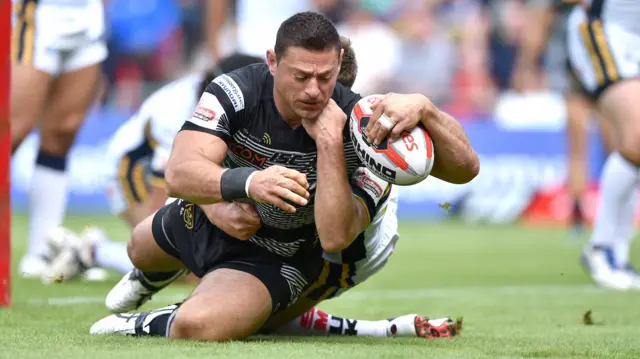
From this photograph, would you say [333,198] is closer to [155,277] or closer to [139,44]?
[155,277]

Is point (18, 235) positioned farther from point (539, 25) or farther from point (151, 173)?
point (539, 25)

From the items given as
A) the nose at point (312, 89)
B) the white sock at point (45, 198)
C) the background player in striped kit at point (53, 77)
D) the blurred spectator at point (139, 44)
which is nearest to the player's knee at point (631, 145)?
the nose at point (312, 89)

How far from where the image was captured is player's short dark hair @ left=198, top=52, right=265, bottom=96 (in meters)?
6.81

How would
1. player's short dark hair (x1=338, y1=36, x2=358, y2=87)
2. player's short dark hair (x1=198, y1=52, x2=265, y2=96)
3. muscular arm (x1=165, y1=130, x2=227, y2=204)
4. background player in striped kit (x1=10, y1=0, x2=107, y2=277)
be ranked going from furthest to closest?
background player in striped kit (x1=10, y1=0, x2=107, y2=277), player's short dark hair (x1=198, y1=52, x2=265, y2=96), player's short dark hair (x1=338, y1=36, x2=358, y2=87), muscular arm (x1=165, y1=130, x2=227, y2=204)

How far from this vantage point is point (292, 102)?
4602 millimetres

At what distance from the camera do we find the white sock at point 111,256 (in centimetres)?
762

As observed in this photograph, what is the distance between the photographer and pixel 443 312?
250 inches

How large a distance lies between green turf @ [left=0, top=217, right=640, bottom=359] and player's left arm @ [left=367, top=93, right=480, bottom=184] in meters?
0.74

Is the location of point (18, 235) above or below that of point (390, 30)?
below

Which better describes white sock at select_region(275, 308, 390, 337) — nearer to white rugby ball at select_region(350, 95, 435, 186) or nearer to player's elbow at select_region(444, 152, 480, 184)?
player's elbow at select_region(444, 152, 480, 184)

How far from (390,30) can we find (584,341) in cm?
1286

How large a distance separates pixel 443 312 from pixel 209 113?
2.33m

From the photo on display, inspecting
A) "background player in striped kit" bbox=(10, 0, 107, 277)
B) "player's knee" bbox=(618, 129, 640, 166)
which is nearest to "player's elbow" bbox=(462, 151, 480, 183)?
"player's knee" bbox=(618, 129, 640, 166)

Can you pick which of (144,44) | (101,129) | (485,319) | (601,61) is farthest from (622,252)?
(144,44)
